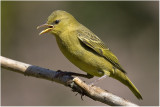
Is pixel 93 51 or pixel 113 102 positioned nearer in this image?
pixel 113 102

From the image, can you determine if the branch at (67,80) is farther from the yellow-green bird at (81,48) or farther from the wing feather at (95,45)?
the wing feather at (95,45)

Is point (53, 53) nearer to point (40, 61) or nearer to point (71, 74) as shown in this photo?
point (40, 61)

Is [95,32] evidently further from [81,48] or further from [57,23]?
[81,48]

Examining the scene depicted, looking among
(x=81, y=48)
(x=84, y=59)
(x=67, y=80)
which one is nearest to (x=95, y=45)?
(x=81, y=48)

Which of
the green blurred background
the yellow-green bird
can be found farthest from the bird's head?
the green blurred background

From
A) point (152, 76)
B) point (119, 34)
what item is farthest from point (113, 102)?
point (119, 34)
